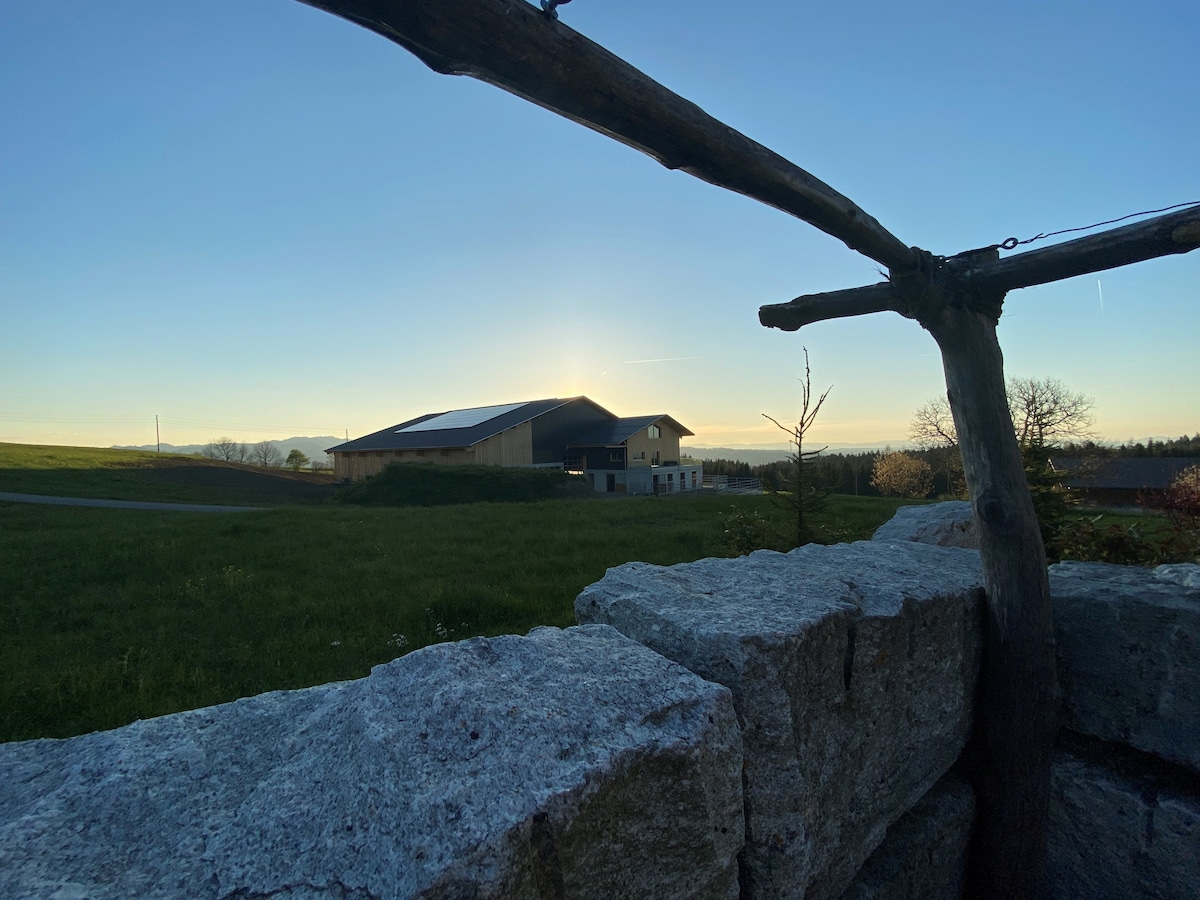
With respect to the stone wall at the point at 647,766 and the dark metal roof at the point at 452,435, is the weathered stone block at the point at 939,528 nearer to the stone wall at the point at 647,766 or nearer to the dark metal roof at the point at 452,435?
the stone wall at the point at 647,766

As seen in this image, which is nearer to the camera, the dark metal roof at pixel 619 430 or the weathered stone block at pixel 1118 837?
the weathered stone block at pixel 1118 837

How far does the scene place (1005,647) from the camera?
280 centimetres

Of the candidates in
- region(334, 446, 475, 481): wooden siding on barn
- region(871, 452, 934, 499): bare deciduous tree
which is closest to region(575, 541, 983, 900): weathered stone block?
region(871, 452, 934, 499): bare deciduous tree

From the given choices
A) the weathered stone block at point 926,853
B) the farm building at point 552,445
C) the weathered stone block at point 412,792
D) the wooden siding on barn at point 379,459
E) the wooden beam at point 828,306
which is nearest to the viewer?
the weathered stone block at point 412,792

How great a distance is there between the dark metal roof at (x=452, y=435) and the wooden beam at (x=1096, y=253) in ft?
91.6

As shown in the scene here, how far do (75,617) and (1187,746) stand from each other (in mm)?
8236

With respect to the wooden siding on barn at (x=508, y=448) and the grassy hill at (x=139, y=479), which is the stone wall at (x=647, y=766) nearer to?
the grassy hill at (x=139, y=479)

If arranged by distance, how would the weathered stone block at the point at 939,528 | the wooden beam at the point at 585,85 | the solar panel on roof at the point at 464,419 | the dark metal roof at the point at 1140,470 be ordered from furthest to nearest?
the solar panel on roof at the point at 464,419 < the dark metal roof at the point at 1140,470 < the weathered stone block at the point at 939,528 < the wooden beam at the point at 585,85

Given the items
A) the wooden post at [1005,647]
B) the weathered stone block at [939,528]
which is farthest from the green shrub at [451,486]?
the wooden post at [1005,647]

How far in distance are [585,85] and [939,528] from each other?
5.97 metres

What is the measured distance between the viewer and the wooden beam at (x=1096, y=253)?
244cm

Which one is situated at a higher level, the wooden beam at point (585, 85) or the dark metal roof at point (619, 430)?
the dark metal roof at point (619, 430)

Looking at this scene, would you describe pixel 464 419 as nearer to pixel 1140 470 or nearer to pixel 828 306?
pixel 828 306

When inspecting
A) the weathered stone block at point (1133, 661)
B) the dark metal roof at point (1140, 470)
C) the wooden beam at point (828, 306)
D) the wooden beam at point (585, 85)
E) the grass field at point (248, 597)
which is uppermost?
the wooden beam at point (585, 85)
